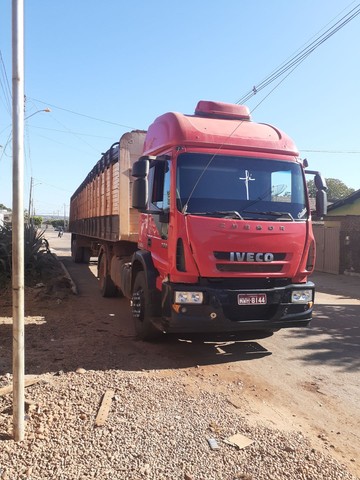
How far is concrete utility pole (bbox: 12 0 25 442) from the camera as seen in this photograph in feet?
10.0

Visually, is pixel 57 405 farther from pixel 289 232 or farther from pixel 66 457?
pixel 289 232

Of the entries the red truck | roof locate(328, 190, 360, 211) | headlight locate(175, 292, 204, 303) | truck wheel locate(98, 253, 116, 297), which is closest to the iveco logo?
the red truck

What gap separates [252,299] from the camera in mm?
5188

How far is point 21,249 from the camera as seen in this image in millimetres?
3184

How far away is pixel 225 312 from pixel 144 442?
211 centimetres

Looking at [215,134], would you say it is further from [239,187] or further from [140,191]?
→ [140,191]

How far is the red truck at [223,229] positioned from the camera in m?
5.05

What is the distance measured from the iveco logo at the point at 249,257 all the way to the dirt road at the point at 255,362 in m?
1.39

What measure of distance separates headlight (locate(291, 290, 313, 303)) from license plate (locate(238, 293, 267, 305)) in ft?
1.49

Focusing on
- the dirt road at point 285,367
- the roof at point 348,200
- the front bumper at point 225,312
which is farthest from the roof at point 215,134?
the roof at point 348,200

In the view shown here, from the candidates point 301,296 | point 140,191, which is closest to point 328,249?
point 301,296

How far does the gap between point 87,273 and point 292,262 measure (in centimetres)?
1107

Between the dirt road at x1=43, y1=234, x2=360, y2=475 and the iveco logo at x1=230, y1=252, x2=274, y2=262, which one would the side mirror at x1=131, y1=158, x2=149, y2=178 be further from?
the dirt road at x1=43, y1=234, x2=360, y2=475

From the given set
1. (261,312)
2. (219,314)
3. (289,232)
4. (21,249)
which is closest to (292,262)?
(289,232)
